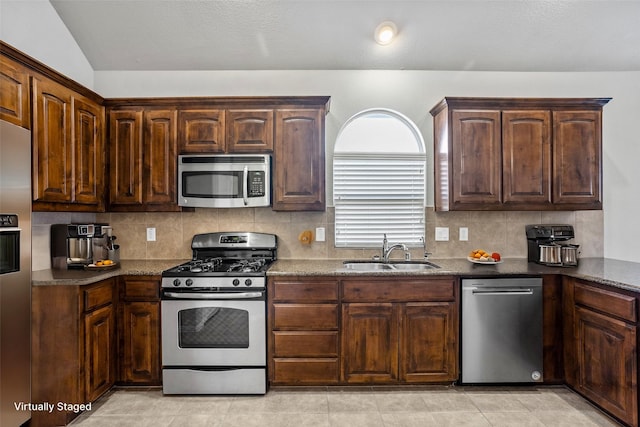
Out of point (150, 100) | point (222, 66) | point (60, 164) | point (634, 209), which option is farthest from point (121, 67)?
point (634, 209)

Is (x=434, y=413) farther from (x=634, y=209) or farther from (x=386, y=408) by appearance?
(x=634, y=209)

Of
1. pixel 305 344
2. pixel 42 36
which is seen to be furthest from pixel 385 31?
pixel 42 36

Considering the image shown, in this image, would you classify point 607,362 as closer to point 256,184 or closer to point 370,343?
point 370,343

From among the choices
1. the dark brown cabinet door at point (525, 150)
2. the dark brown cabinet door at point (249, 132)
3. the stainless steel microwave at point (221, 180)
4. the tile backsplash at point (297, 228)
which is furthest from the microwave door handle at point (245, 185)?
the dark brown cabinet door at point (525, 150)

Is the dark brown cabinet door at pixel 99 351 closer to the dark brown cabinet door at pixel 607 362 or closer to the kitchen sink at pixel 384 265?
the kitchen sink at pixel 384 265

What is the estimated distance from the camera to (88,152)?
123 inches

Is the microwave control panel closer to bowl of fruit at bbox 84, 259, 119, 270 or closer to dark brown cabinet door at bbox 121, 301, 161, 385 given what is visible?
dark brown cabinet door at bbox 121, 301, 161, 385

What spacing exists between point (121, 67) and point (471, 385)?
430cm

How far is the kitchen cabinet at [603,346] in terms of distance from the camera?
2.37 metres

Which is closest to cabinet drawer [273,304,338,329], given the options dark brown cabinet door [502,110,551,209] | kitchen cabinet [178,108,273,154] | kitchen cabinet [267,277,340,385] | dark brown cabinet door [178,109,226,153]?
kitchen cabinet [267,277,340,385]

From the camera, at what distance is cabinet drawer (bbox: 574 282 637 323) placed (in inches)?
93.0

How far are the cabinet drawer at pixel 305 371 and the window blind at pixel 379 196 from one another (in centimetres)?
129

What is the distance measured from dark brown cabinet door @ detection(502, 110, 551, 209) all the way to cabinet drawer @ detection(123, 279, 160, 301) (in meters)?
3.07

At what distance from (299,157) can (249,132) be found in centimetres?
50
